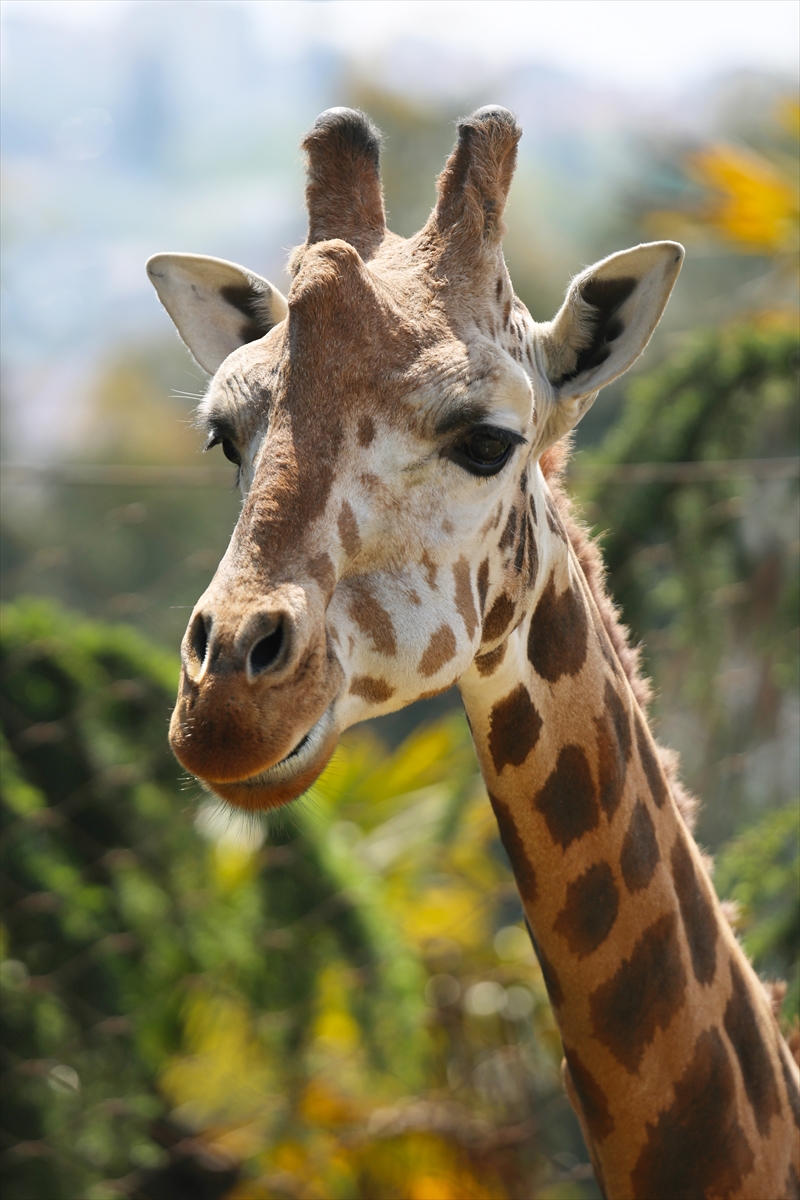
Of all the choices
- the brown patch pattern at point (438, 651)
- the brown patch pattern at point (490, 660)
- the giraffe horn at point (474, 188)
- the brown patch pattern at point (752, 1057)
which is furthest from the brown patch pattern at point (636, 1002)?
the giraffe horn at point (474, 188)

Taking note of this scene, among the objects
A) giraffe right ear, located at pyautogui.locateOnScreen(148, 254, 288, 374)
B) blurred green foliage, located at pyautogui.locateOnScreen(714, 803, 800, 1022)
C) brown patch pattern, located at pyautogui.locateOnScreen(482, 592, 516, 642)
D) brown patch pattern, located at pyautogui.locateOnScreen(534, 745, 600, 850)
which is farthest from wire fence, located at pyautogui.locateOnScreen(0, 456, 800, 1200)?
brown patch pattern, located at pyautogui.locateOnScreen(482, 592, 516, 642)

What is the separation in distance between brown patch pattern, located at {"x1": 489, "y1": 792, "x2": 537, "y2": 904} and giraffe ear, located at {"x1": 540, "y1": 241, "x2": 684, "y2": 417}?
2.10 ft

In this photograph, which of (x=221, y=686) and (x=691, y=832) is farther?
(x=691, y=832)

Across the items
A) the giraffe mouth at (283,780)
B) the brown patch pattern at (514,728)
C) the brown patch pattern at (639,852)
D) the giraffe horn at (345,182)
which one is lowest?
the brown patch pattern at (639,852)

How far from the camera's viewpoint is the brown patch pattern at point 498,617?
171 cm

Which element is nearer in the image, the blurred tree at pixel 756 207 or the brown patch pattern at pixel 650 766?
the brown patch pattern at pixel 650 766

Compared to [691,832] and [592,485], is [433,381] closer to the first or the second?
[691,832]

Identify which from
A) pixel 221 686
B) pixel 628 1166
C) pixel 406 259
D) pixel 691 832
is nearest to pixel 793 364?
pixel 691 832

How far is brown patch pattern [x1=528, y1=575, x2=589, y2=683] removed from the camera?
5.98 feet

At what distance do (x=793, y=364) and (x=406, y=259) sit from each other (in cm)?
230

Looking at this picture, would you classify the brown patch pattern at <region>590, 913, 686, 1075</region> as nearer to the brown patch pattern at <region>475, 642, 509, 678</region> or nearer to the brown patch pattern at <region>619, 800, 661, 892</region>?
the brown patch pattern at <region>619, 800, 661, 892</region>

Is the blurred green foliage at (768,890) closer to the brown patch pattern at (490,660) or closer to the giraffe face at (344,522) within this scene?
the brown patch pattern at (490,660)

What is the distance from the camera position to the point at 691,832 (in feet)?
6.91

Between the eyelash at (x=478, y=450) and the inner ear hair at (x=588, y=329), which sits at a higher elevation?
the inner ear hair at (x=588, y=329)
